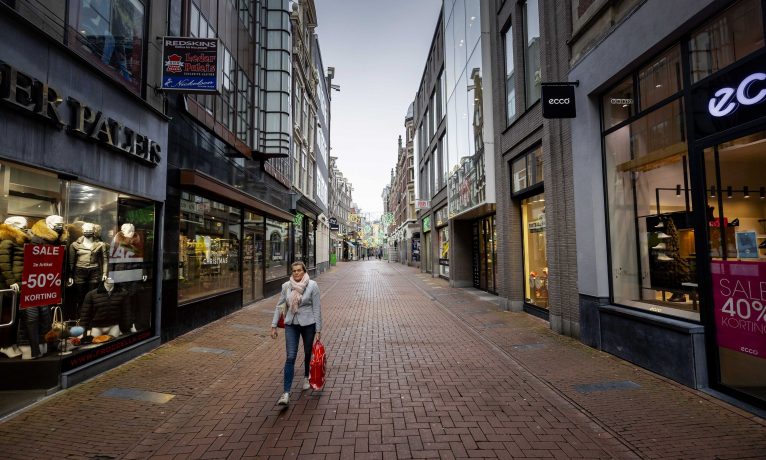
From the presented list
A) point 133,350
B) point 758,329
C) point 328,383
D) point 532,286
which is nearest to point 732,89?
point 758,329

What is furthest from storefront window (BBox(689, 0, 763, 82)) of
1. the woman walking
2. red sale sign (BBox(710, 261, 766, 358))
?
the woman walking

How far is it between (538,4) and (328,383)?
10202mm

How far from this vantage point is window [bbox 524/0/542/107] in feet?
34.9

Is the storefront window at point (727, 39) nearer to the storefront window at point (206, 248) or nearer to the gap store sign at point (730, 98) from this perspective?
the gap store sign at point (730, 98)

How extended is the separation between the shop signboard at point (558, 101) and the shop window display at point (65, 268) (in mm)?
8412

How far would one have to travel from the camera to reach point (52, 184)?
18.9ft

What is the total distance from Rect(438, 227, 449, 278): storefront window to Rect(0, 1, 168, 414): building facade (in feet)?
59.5

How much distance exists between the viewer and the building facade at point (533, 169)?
29.2 ft

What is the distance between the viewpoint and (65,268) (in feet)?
19.2

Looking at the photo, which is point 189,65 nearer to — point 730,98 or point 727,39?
point 727,39

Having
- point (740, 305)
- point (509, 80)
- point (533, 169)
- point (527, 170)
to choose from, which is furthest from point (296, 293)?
point (509, 80)

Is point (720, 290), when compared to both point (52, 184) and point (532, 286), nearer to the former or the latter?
point (532, 286)

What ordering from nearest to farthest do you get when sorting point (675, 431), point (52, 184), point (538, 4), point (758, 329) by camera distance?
1. point (675, 431)
2. point (758, 329)
3. point (52, 184)
4. point (538, 4)

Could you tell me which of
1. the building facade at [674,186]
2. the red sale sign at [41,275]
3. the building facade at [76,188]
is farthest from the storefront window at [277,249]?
the building facade at [674,186]
